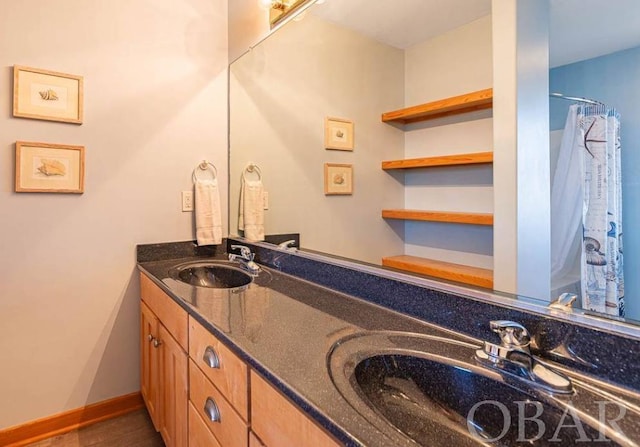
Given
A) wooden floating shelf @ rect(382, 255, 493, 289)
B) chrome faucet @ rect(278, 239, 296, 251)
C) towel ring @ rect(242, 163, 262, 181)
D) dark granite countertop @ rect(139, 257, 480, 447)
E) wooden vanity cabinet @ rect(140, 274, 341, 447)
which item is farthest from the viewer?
towel ring @ rect(242, 163, 262, 181)

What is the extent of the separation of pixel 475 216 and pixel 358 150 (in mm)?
627

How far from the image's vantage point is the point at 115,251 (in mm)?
1842

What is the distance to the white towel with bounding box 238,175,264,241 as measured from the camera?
202 cm

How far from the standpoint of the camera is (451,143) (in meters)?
1.17

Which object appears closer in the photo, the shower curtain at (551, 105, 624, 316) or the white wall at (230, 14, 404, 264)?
the shower curtain at (551, 105, 624, 316)

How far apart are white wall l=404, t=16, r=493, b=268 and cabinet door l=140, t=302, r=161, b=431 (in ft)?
3.98

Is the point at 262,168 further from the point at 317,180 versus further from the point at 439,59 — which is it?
the point at 439,59

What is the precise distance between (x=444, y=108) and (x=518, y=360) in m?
0.81

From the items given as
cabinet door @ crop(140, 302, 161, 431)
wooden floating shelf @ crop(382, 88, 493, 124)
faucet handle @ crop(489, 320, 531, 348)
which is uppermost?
wooden floating shelf @ crop(382, 88, 493, 124)

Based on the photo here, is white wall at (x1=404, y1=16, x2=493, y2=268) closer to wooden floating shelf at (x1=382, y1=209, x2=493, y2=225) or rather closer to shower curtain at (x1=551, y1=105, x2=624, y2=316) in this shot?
wooden floating shelf at (x1=382, y1=209, x2=493, y2=225)

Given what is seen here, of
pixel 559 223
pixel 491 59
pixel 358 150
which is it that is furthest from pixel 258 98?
pixel 559 223

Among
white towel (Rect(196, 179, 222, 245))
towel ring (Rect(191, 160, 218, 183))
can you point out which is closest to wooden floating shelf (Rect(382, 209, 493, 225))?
white towel (Rect(196, 179, 222, 245))

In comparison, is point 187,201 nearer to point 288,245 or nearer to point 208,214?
point 208,214

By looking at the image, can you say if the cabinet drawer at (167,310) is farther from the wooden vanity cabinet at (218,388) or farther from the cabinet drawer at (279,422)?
the cabinet drawer at (279,422)
